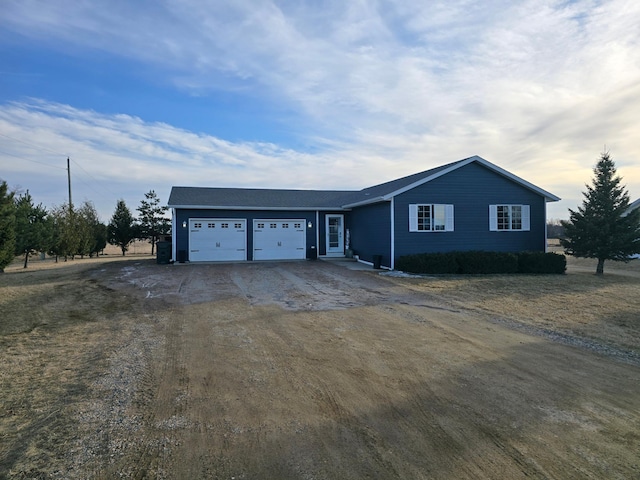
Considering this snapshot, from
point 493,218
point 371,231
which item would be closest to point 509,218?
point 493,218

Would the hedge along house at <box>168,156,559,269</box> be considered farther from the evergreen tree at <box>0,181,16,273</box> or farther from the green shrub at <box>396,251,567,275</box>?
the evergreen tree at <box>0,181,16,273</box>

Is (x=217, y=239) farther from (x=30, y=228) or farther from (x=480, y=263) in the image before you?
(x=480, y=263)

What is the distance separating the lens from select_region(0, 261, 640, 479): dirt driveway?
2939 mm

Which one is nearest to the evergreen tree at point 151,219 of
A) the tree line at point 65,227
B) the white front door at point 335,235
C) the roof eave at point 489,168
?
the tree line at point 65,227

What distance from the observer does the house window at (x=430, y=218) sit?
15.8 meters

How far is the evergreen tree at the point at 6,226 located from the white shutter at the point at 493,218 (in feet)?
63.6

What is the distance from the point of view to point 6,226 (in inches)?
590

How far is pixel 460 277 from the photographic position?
14016 millimetres

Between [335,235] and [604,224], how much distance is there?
11914mm

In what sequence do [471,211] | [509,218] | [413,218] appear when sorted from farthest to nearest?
[509,218] < [471,211] < [413,218]

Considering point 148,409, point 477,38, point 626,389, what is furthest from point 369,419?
point 477,38

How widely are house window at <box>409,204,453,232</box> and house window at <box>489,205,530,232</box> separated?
81.1 inches

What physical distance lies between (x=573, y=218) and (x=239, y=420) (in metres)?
17.8

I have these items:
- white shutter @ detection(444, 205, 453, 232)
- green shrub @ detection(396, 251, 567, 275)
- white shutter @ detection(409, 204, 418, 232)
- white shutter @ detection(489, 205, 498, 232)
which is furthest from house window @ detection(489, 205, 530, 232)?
white shutter @ detection(409, 204, 418, 232)
